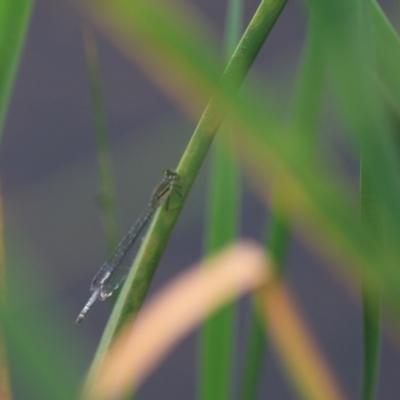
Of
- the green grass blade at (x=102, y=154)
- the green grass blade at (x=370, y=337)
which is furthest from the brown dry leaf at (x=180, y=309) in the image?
the green grass blade at (x=102, y=154)

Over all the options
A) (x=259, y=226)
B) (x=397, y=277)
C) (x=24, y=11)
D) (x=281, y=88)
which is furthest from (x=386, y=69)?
(x=259, y=226)

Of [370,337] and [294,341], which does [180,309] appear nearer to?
[294,341]

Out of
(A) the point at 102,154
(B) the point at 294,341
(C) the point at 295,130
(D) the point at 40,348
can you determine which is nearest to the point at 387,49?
(C) the point at 295,130

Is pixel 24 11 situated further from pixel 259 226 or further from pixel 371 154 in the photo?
pixel 259 226

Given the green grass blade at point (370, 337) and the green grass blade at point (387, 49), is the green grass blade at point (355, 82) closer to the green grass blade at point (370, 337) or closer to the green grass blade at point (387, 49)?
the green grass blade at point (387, 49)

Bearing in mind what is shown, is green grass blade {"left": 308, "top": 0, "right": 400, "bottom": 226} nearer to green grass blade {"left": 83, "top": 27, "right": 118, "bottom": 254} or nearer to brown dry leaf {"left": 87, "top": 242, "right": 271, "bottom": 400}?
brown dry leaf {"left": 87, "top": 242, "right": 271, "bottom": 400}

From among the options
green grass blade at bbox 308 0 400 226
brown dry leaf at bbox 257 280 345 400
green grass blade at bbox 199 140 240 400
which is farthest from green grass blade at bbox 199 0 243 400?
green grass blade at bbox 308 0 400 226
